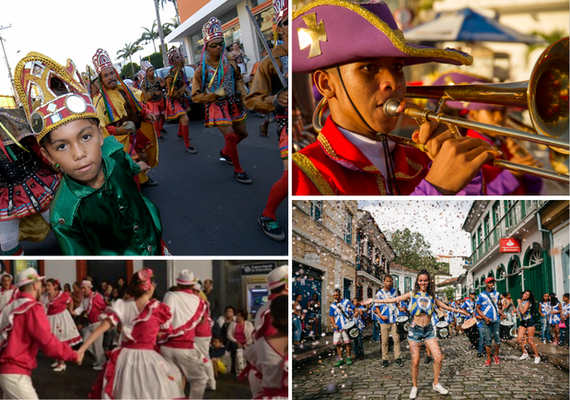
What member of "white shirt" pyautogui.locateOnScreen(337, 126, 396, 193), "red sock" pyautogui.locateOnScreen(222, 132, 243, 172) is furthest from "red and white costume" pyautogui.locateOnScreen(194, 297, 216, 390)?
"red sock" pyautogui.locateOnScreen(222, 132, 243, 172)

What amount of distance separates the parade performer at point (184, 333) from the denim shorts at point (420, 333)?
1231mm

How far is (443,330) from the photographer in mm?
2498

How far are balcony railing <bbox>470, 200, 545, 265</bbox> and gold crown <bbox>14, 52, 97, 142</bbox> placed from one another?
2.17 m

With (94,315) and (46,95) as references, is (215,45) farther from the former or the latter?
(94,315)

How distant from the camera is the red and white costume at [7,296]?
9.04ft

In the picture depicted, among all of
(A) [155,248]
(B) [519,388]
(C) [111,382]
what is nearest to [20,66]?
(A) [155,248]

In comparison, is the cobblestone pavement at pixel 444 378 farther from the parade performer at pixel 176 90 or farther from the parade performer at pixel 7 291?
the parade performer at pixel 176 90

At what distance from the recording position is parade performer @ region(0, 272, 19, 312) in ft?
9.04

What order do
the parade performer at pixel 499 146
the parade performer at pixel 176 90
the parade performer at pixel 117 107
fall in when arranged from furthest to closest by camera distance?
the parade performer at pixel 176 90 < the parade performer at pixel 117 107 < the parade performer at pixel 499 146

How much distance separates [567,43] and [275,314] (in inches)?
77.2

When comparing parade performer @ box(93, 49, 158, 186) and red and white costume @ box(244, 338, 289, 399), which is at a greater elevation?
parade performer @ box(93, 49, 158, 186)

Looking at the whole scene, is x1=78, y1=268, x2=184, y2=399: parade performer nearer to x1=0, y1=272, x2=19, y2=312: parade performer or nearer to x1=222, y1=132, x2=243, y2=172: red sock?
x1=0, y1=272, x2=19, y2=312: parade performer

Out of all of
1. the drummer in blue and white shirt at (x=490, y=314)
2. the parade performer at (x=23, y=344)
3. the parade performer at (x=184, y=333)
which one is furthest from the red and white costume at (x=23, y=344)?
the drummer in blue and white shirt at (x=490, y=314)

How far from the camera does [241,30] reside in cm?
552
